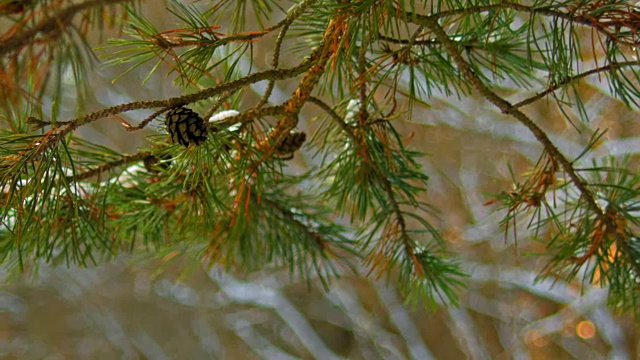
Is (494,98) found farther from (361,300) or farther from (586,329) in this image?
(361,300)

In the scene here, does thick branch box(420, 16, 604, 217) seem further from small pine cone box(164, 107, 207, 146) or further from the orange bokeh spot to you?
the orange bokeh spot

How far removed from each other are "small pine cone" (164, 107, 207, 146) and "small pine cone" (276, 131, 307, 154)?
0.12 m

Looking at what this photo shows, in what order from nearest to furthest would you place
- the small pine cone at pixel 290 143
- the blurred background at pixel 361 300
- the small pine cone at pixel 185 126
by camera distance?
the small pine cone at pixel 185 126
the small pine cone at pixel 290 143
the blurred background at pixel 361 300

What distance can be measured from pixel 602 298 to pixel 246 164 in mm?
1165

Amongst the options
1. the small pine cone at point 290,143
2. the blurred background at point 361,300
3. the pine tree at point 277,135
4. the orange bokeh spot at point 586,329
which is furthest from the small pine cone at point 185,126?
the orange bokeh spot at point 586,329

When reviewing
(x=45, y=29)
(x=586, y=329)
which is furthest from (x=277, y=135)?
(x=586, y=329)

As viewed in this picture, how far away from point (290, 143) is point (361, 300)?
146 cm

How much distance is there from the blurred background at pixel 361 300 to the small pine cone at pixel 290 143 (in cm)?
105

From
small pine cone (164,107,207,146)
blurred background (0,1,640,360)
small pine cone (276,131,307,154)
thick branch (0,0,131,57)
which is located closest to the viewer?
thick branch (0,0,131,57)

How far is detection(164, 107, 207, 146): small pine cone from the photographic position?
276 mm

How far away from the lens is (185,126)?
0.28 metres

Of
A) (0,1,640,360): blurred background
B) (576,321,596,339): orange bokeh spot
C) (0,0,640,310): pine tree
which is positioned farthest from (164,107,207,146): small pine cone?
(576,321,596,339): orange bokeh spot

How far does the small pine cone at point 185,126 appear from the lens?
28 cm

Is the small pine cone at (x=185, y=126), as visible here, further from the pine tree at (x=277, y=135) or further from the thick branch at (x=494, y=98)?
the thick branch at (x=494, y=98)
